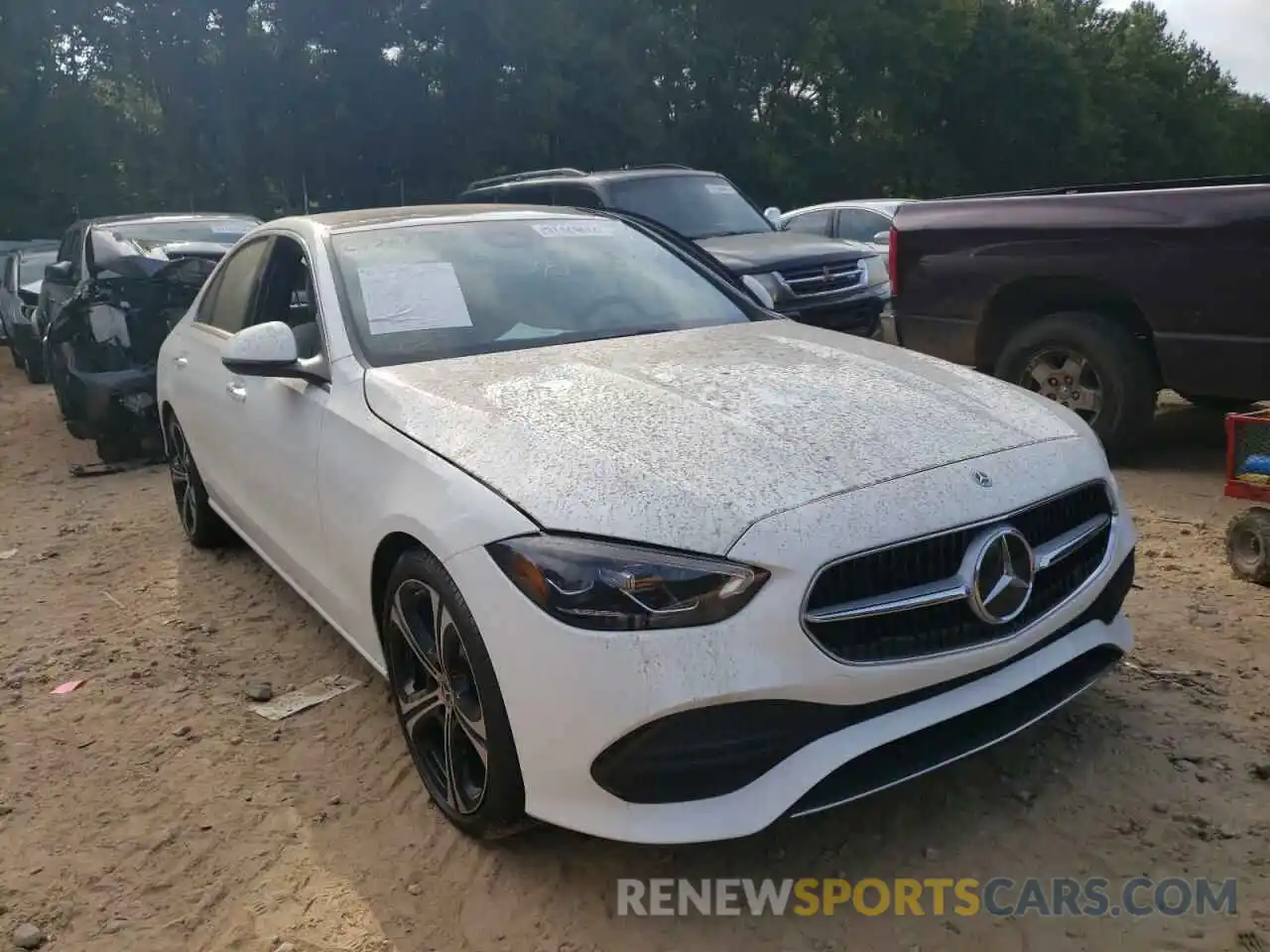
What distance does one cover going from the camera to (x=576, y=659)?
7.89 feet

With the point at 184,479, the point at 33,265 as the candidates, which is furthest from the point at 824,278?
the point at 33,265

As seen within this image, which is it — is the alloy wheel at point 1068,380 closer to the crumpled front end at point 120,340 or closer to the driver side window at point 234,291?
the driver side window at point 234,291

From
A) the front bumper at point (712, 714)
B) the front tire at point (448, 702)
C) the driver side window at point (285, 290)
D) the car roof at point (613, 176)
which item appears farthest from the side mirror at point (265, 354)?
the car roof at point (613, 176)

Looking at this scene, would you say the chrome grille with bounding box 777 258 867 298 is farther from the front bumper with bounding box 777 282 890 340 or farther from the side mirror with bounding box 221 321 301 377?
the side mirror with bounding box 221 321 301 377

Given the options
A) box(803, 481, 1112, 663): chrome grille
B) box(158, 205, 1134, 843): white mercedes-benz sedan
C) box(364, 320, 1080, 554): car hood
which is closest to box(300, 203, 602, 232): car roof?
box(158, 205, 1134, 843): white mercedes-benz sedan

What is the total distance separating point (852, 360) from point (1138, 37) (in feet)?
160

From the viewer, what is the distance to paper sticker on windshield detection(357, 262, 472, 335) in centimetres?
363

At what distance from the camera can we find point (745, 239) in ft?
31.4

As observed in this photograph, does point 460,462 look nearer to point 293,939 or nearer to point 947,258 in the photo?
point 293,939

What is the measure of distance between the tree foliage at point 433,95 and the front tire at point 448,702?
70.8 feet

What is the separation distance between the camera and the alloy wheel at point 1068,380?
589 cm

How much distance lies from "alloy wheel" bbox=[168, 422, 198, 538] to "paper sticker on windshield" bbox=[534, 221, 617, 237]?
221 cm

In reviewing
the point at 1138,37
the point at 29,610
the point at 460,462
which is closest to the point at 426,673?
the point at 460,462

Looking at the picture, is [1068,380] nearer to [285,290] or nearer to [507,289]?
[507,289]
